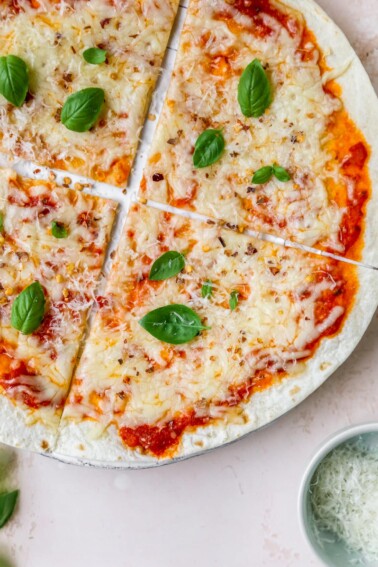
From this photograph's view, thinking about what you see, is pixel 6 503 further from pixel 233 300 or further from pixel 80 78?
pixel 80 78

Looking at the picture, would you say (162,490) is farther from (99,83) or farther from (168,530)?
(99,83)

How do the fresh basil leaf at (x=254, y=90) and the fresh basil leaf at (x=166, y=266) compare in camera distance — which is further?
the fresh basil leaf at (x=166, y=266)

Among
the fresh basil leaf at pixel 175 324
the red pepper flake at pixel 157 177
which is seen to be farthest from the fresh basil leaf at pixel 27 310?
the red pepper flake at pixel 157 177

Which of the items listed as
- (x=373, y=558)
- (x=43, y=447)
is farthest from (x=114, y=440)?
(x=373, y=558)

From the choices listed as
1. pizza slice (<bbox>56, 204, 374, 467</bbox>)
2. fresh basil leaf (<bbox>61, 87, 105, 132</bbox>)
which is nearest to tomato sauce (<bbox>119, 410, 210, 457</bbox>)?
pizza slice (<bbox>56, 204, 374, 467</bbox>)

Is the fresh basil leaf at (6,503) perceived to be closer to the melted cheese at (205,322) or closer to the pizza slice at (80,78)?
the melted cheese at (205,322)

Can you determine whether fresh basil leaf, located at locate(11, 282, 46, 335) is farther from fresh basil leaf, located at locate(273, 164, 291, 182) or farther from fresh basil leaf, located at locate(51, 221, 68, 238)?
fresh basil leaf, located at locate(273, 164, 291, 182)
